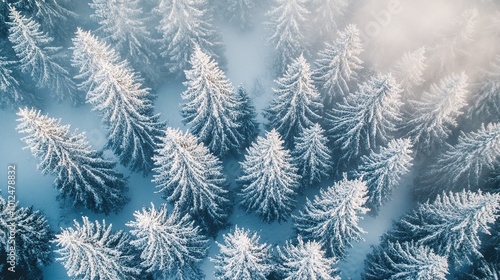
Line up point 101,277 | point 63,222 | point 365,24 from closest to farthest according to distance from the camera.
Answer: point 101,277
point 63,222
point 365,24

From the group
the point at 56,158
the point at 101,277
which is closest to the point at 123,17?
the point at 56,158

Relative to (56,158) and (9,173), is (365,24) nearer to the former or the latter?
(56,158)

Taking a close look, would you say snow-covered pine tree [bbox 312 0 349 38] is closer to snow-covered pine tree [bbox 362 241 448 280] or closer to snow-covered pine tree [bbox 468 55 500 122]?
snow-covered pine tree [bbox 468 55 500 122]

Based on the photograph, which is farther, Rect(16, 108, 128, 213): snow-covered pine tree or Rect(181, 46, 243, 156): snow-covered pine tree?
Rect(181, 46, 243, 156): snow-covered pine tree

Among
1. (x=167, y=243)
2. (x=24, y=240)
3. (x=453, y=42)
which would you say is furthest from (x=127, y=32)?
(x=453, y=42)

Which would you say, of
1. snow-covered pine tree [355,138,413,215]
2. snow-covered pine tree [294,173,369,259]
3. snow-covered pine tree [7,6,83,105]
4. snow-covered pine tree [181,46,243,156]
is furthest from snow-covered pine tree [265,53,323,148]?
snow-covered pine tree [7,6,83,105]

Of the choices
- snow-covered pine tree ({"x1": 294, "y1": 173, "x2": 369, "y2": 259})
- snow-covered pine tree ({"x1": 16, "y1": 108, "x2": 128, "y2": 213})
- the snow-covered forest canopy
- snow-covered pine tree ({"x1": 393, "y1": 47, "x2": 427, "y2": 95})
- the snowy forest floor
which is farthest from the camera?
the snowy forest floor
